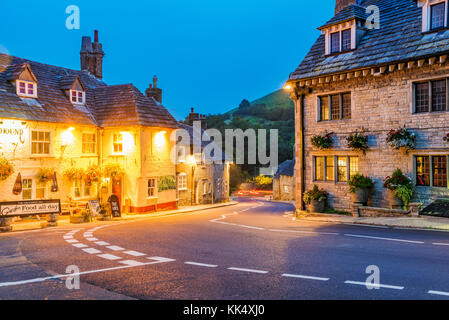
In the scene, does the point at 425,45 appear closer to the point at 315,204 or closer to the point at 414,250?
the point at 315,204

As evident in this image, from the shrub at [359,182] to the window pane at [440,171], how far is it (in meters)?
2.93

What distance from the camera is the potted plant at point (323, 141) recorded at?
21172 mm

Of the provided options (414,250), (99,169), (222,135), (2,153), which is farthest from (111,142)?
(222,135)

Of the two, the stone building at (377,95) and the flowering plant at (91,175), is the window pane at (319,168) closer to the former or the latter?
the stone building at (377,95)

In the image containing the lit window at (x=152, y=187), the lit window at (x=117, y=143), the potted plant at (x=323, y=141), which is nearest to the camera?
the potted plant at (x=323, y=141)

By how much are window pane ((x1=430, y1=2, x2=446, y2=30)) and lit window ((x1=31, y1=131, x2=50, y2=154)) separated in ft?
70.7

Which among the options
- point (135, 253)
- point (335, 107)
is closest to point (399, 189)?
point (335, 107)

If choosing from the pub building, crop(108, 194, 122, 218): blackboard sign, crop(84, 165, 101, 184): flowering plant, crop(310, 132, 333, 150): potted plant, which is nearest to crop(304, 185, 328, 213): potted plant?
crop(310, 132, 333, 150): potted plant

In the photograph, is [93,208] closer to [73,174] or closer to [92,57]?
[73,174]

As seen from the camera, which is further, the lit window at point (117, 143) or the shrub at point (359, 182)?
the lit window at point (117, 143)

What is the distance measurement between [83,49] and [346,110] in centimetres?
2369

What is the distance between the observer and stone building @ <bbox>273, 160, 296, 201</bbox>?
5212 centimetres

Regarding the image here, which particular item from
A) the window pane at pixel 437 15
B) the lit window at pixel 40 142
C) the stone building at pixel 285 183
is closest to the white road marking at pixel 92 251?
the lit window at pixel 40 142

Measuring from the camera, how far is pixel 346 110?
68.9 feet
